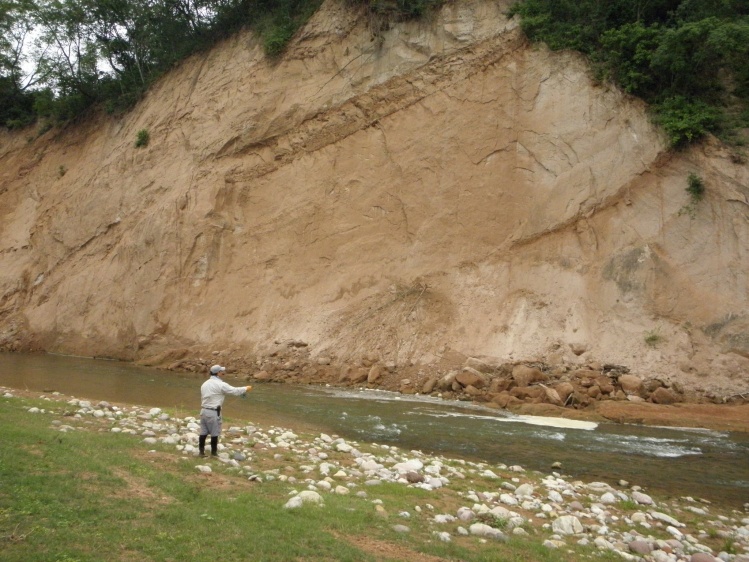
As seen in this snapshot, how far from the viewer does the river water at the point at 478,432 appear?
10.8 meters

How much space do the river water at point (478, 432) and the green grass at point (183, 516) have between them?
3924mm

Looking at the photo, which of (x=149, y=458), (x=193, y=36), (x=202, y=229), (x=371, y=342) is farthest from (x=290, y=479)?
(x=193, y=36)

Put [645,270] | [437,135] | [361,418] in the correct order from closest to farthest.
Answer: [361,418] < [645,270] < [437,135]

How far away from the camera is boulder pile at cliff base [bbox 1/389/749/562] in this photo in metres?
6.91

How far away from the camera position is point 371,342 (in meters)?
20.6

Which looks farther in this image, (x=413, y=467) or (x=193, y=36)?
(x=193, y=36)

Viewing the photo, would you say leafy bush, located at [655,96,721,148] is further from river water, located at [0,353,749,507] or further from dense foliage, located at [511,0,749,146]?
river water, located at [0,353,749,507]

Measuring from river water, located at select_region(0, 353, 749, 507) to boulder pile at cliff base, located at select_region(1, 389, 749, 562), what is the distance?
0.92 meters

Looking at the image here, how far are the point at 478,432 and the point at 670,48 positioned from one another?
12847 mm

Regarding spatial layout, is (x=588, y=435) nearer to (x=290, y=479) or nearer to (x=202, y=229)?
(x=290, y=479)

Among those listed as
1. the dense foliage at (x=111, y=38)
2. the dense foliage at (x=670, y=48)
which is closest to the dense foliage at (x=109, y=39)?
the dense foliage at (x=111, y=38)

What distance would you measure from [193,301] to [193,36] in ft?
44.2

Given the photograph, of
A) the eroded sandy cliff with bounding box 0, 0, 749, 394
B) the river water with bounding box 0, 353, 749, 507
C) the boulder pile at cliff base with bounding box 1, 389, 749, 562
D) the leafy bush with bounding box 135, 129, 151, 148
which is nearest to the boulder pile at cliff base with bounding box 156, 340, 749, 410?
the eroded sandy cliff with bounding box 0, 0, 749, 394

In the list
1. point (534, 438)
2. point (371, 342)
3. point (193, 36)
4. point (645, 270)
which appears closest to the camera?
point (534, 438)
